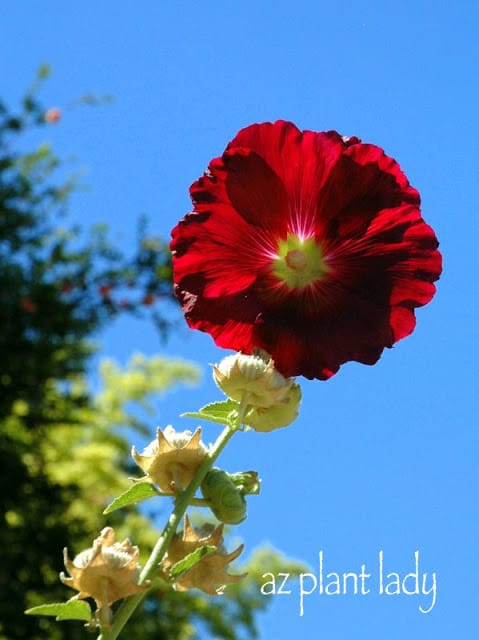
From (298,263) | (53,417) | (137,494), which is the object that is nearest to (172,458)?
(137,494)

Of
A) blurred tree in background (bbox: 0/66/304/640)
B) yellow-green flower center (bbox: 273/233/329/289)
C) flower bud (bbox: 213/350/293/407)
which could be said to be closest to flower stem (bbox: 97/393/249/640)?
flower bud (bbox: 213/350/293/407)

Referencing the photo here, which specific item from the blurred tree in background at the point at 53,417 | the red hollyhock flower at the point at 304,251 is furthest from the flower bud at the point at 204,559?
the blurred tree in background at the point at 53,417

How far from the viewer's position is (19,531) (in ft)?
18.5

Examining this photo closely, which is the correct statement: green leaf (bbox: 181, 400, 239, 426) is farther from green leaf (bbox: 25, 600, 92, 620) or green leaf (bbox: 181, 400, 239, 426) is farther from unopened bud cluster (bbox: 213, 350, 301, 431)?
green leaf (bbox: 25, 600, 92, 620)

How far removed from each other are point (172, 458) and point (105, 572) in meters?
0.08

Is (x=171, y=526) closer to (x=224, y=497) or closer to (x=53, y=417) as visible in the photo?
(x=224, y=497)

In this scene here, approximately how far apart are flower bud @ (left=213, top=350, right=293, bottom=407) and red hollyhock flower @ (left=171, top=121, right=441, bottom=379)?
28 mm

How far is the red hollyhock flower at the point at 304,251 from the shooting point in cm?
66

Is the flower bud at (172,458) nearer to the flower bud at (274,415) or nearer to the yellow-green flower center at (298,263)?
the flower bud at (274,415)

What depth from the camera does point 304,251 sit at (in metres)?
0.70

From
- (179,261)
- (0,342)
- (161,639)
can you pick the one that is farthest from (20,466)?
(179,261)

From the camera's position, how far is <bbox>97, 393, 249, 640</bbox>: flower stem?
0.57m

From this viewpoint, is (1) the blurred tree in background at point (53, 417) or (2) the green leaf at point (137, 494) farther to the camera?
(1) the blurred tree in background at point (53, 417)

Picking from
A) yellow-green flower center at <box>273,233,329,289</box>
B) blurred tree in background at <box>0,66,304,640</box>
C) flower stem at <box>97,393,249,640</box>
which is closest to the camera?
flower stem at <box>97,393,249,640</box>
